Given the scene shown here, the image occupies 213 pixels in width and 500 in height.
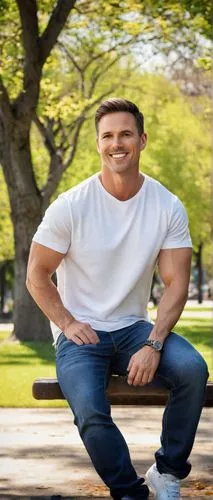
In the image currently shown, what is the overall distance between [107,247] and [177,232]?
13.3 inches

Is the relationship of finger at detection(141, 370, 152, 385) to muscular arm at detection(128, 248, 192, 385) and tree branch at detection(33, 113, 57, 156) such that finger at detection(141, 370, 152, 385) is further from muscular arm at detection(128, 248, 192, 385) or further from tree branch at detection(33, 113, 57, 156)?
tree branch at detection(33, 113, 57, 156)

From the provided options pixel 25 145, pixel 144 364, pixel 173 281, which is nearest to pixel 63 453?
pixel 173 281

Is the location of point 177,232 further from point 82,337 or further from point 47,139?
point 47,139

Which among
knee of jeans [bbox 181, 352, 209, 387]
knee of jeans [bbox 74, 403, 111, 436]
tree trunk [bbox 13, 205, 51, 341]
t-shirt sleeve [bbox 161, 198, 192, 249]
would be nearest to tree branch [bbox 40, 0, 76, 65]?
tree trunk [bbox 13, 205, 51, 341]

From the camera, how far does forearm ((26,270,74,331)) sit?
21.1ft

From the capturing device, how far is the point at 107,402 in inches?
239

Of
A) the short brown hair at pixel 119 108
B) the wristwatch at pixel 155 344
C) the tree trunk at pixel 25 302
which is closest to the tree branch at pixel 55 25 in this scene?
the tree trunk at pixel 25 302

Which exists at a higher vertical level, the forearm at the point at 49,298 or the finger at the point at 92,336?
the forearm at the point at 49,298

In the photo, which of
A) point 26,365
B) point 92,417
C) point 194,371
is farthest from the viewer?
point 26,365

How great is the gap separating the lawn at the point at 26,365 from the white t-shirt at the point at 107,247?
6966mm

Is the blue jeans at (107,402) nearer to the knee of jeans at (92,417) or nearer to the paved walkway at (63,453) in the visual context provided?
the knee of jeans at (92,417)

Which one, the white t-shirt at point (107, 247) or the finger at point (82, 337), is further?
the white t-shirt at point (107, 247)

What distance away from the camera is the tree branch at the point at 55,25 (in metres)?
24.6

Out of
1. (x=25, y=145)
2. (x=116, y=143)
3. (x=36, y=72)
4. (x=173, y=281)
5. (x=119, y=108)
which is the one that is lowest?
(x=25, y=145)
